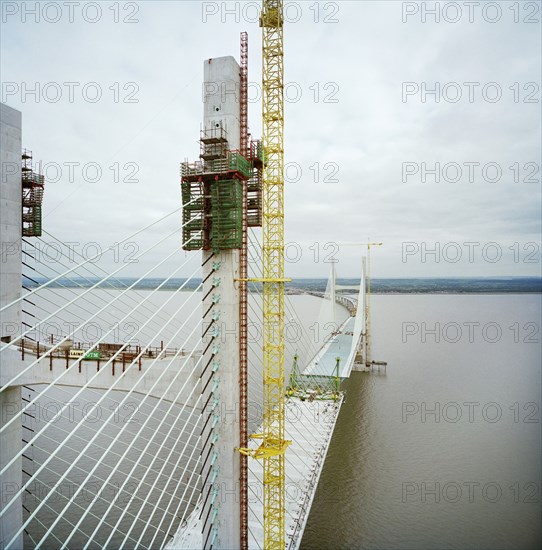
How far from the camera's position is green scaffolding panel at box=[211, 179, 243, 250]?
58.2ft

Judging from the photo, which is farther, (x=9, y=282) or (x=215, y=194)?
(x=9, y=282)

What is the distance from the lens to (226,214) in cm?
1792

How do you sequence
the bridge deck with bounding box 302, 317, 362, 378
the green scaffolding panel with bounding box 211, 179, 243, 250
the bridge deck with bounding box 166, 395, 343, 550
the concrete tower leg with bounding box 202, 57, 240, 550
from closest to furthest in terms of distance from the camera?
the green scaffolding panel with bounding box 211, 179, 243, 250 → the concrete tower leg with bounding box 202, 57, 240, 550 → the bridge deck with bounding box 166, 395, 343, 550 → the bridge deck with bounding box 302, 317, 362, 378

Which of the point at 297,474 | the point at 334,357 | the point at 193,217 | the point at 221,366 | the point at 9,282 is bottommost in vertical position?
the point at 297,474

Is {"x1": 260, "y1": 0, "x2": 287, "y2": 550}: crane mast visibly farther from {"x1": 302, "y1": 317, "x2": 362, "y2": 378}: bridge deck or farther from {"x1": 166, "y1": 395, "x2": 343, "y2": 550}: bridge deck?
{"x1": 302, "y1": 317, "x2": 362, "y2": 378}: bridge deck

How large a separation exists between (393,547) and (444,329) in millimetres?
82234

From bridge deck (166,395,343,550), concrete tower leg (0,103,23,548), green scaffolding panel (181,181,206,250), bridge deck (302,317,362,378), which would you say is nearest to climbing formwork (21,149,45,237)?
concrete tower leg (0,103,23,548)

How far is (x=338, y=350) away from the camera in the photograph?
194 feet

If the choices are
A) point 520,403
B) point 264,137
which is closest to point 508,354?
point 520,403

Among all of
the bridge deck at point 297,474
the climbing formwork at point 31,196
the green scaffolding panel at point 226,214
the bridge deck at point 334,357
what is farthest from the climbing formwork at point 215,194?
the bridge deck at point 334,357

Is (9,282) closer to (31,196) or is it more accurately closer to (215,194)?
(31,196)

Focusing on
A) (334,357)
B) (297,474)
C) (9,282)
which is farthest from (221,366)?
(334,357)

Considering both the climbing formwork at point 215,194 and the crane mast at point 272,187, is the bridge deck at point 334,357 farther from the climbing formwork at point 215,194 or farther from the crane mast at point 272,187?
the climbing formwork at point 215,194

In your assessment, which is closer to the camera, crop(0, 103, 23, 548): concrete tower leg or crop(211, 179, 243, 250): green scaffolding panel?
crop(211, 179, 243, 250): green scaffolding panel
